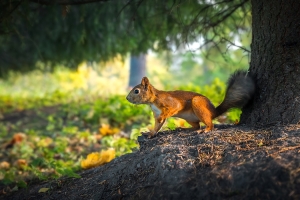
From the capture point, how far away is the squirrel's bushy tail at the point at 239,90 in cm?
358

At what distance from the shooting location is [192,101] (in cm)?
368

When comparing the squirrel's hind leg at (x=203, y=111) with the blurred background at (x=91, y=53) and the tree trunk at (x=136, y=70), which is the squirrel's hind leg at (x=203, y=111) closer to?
the blurred background at (x=91, y=53)

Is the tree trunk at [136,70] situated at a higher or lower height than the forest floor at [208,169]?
higher

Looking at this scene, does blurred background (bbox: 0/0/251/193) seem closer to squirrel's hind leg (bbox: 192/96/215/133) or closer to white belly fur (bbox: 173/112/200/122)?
white belly fur (bbox: 173/112/200/122)

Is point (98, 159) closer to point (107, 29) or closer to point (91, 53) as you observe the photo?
point (107, 29)

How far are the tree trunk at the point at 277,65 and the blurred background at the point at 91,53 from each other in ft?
1.31

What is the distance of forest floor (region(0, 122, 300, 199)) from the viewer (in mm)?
2477

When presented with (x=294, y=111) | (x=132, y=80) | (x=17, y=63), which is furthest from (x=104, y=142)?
(x=132, y=80)

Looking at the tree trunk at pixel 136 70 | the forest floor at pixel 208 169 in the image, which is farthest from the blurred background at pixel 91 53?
the tree trunk at pixel 136 70

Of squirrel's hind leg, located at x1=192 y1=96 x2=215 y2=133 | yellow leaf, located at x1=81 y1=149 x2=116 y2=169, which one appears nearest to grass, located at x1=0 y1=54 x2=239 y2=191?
yellow leaf, located at x1=81 y1=149 x2=116 y2=169

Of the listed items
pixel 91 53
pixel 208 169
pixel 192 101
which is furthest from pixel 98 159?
pixel 91 53

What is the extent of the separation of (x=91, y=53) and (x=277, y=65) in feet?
17.3

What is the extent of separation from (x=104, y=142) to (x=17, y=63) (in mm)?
5150

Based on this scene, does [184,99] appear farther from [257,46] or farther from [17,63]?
[17,63]
